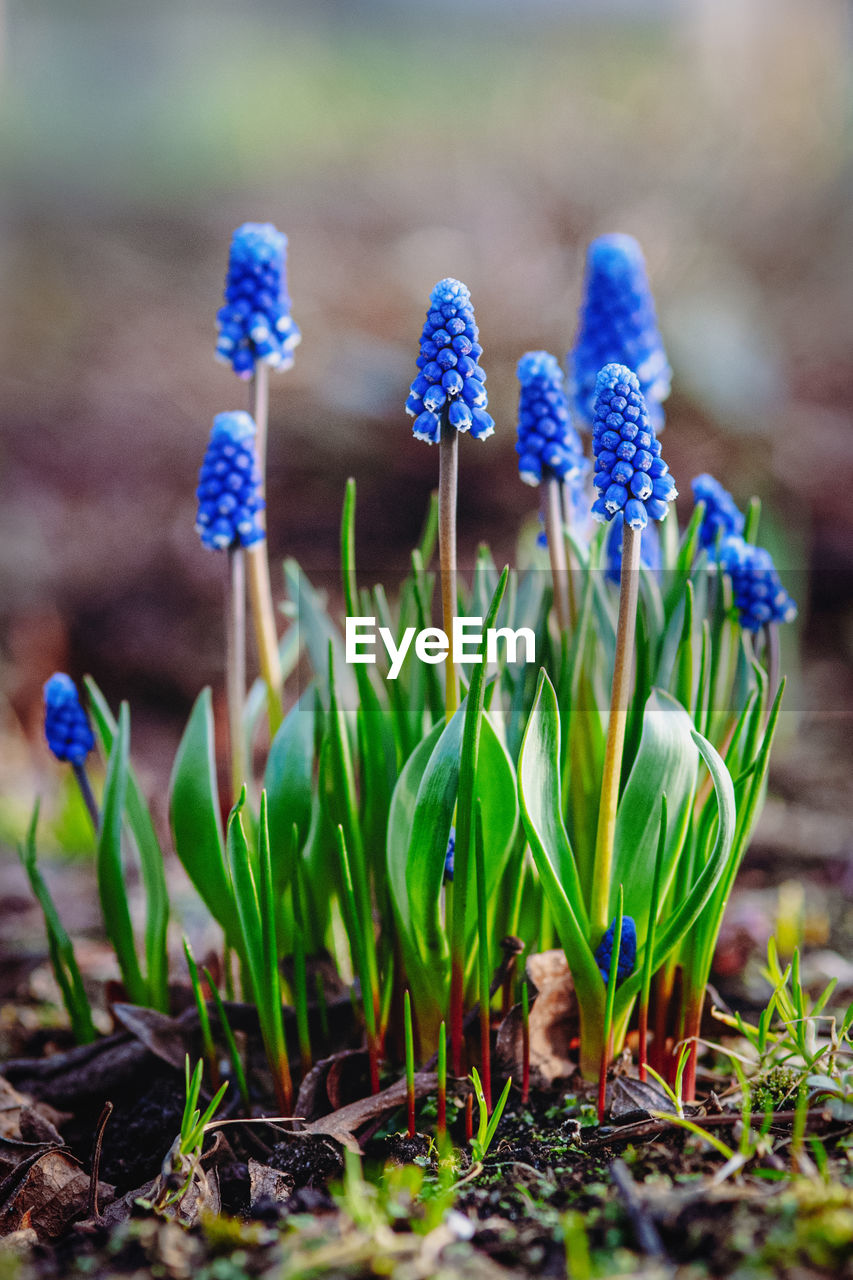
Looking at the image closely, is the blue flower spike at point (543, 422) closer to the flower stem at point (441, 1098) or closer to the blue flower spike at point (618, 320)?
the blue flower spike at point (618, 320)

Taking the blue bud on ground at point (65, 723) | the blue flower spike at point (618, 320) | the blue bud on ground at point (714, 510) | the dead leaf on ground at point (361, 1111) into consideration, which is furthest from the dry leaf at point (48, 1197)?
the blue flower spike at point (618, 320)

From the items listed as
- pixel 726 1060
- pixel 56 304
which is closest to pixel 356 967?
pixel 726 1060

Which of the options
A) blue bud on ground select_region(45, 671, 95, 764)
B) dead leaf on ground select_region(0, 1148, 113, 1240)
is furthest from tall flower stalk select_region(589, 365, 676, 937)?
dead leaf on ground select_region(0, 1148, 113, 1240)

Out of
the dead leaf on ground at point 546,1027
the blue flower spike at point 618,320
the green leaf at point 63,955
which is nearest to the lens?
the dead leaf on ground at point 546,1027

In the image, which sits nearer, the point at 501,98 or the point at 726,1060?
the point at 726,1060

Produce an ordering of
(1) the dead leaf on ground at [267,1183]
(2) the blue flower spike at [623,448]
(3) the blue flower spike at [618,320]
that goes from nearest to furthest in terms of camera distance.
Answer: (2) the blue flower spike at [623,448] → (1) the dead leaf on ground at [267,1183] → (3) the blue flower spike at [618,320]

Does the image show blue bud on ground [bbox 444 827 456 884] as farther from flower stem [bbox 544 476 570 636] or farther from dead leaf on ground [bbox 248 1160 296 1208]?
dead leaf on ground [bbox 248 1160 296 1208]

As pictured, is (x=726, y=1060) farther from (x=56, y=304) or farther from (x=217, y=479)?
(x=56, y=304)
